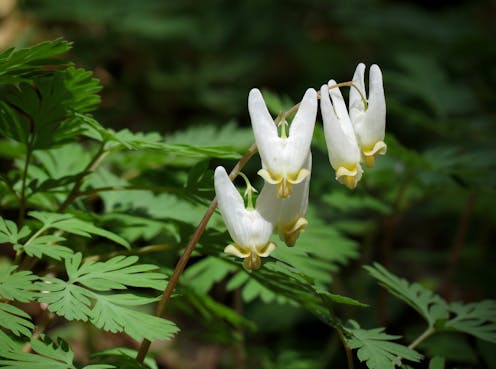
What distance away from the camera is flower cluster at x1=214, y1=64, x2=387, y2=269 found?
158 cm

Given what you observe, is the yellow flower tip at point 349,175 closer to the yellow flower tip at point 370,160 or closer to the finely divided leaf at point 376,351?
the yellow flower tip at point 370,160

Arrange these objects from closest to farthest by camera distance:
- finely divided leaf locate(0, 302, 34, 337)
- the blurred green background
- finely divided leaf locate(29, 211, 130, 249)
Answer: finely divided leaf locate(0, 302, 34, 337) < finely divided leaf locate(29, 211, 130, 249) < the blurred green background

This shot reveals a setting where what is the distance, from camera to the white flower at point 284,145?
1.56 m

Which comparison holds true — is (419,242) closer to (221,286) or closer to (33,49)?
(221,286)

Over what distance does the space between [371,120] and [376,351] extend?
666 mm

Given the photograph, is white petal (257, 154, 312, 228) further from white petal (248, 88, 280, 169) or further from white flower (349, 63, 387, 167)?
white flower (349, 63, 387, 167)

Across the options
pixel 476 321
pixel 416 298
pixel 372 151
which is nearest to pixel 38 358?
pixel 372 151

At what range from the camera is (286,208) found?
1.62 m

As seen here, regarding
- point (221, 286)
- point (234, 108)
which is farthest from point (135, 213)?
point (234, 108)

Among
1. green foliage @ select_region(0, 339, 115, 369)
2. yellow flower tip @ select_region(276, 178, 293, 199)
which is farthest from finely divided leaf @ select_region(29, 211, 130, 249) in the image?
yellow flower tip @ select_region(276, 178, 293, 199)

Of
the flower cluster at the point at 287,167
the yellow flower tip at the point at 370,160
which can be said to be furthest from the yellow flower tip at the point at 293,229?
the yellow flower tip at the point at 370,160

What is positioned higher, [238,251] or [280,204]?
[280,204]

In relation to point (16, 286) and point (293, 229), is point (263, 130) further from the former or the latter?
point (16, 286)

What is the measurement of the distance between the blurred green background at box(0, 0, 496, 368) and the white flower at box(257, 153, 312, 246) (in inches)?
55.6
